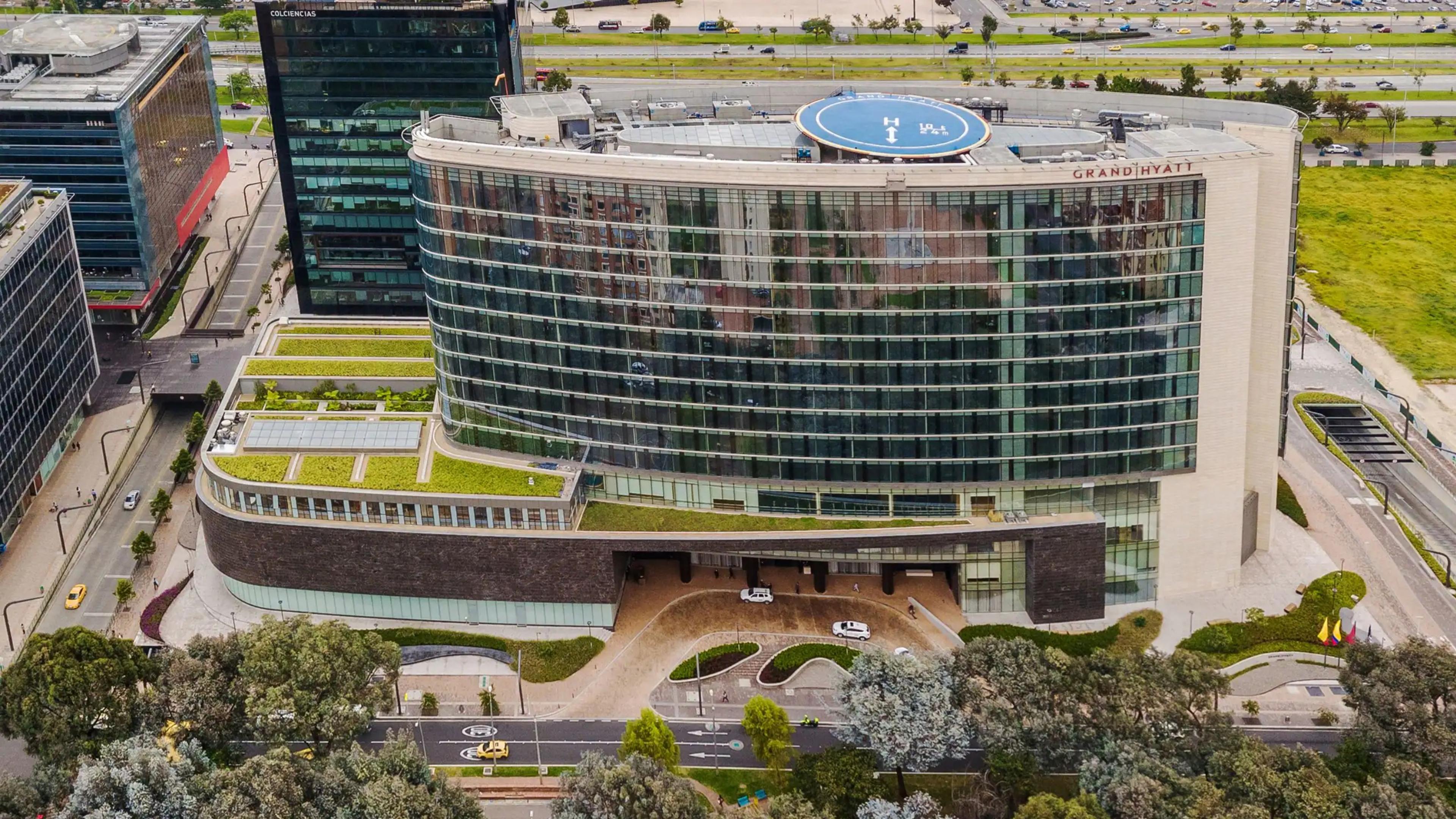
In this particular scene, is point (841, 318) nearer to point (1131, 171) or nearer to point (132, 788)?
point (1131, 171)

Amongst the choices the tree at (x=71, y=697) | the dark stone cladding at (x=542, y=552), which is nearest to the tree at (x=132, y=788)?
the tree at (x=71, y=697)

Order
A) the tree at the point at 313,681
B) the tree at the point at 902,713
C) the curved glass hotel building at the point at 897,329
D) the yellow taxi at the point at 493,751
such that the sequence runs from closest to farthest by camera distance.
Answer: the tree at the point at 902,713 < the tree at the point at 313,681 < the yellow taxi at the point at 493,751 < the curved glass hotel building at the point at 897,329

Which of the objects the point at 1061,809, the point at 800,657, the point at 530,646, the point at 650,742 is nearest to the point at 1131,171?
the point at 800,657

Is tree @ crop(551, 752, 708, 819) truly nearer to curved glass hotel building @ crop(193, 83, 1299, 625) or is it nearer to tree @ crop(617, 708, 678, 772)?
tree @ crop(617, 708, 678, 772)

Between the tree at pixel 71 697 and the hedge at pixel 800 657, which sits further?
the hedge at pixel 800 657

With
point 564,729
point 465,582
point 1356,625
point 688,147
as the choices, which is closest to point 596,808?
point 564,729

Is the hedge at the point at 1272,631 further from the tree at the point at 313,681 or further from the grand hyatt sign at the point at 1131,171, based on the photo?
the tree at the point at 313,681

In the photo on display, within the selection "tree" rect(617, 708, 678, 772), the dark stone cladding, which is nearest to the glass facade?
the dark stone cladding
